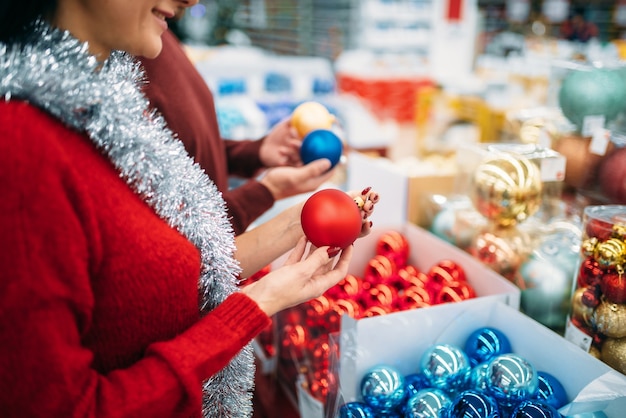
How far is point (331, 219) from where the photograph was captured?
98 cm

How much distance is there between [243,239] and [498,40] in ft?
19.0

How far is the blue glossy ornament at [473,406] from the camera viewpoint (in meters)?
1.09

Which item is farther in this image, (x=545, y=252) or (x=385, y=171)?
(x=385, y=171)

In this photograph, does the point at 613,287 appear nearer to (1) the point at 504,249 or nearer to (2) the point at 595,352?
(2) the point at 595,352

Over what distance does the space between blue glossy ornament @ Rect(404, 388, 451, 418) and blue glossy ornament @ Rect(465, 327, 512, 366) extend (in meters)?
0.19

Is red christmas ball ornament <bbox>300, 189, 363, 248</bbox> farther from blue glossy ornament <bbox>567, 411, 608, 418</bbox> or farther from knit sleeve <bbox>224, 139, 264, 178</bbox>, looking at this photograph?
knit sleeve <bbox>224, 139, 264, 178</bbox>

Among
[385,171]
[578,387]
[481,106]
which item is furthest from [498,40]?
[578,387]

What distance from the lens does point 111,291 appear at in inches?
30.7

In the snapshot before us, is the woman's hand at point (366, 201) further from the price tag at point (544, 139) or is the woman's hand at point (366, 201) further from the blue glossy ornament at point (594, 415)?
the price tag at point (544, 139)

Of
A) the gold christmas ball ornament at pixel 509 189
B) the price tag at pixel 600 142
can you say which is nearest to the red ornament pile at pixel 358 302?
the gold christmas ball ornament at pixel 509 189

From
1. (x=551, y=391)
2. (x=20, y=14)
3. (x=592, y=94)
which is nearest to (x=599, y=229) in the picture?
(x=551, y=391)

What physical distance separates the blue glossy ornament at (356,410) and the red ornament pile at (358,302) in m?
0.13

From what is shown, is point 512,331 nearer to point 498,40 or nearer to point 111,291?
point 111,291

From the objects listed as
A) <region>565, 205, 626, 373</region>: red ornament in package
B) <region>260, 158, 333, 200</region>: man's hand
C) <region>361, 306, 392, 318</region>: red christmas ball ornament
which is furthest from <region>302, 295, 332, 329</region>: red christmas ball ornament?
<region>565, 205, 626, 373</region>: red ornament in package
